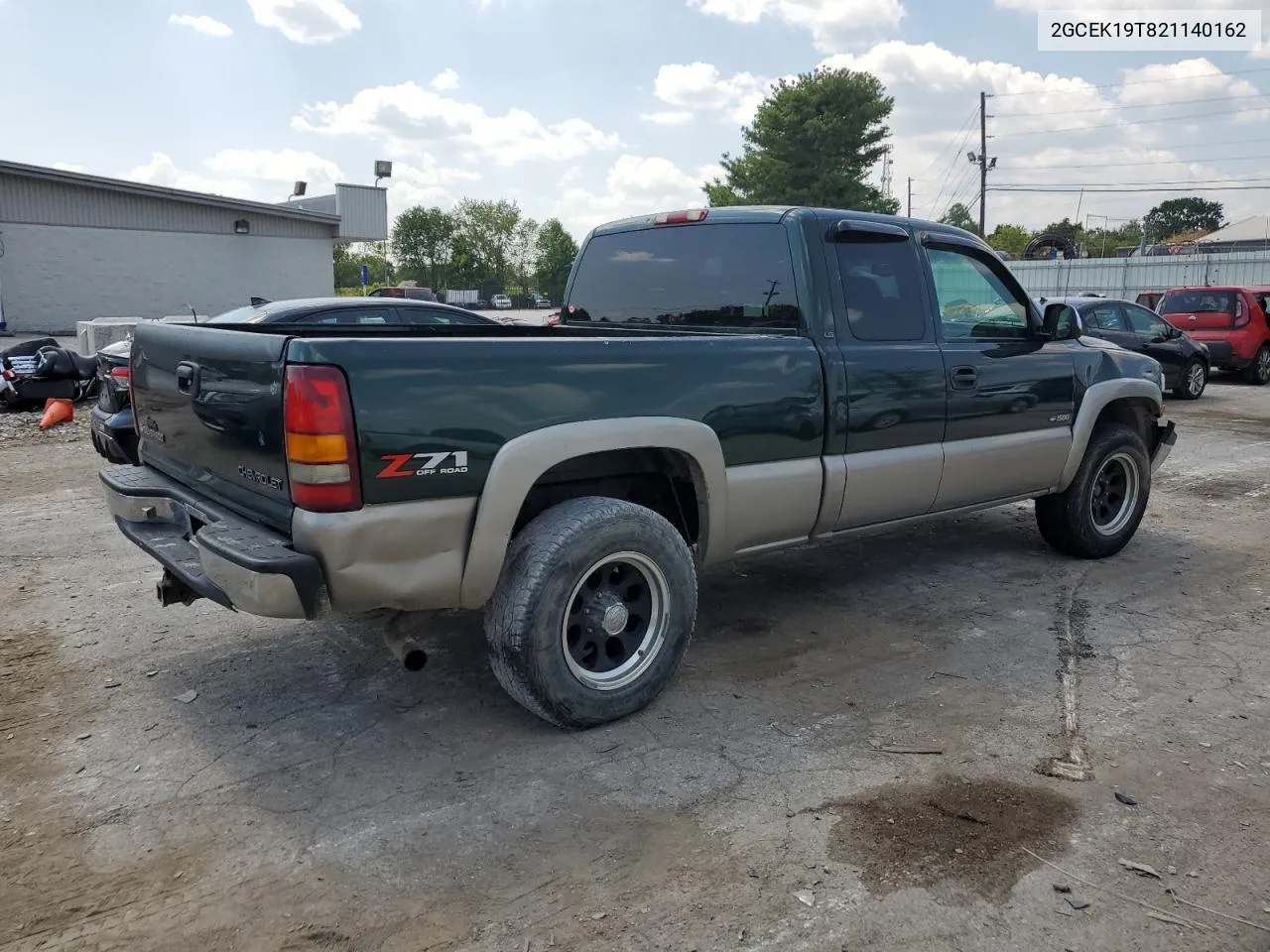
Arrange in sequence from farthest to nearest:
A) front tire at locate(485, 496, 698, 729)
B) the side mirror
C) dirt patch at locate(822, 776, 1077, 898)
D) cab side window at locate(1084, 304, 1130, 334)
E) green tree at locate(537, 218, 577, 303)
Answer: green tree at locate(537, 218, 577, 303) < cab side window at locate(1084, 304, 1130, 334) < the side mirror < front tire at locate(485, 496, 698, 729) < dirt patch at locate(822, 776, 1077, 898)

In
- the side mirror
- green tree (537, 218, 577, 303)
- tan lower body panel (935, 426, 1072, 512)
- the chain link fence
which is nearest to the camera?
tan lower body panel (935, 426, 1072, 512)

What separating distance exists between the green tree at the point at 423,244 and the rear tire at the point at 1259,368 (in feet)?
252

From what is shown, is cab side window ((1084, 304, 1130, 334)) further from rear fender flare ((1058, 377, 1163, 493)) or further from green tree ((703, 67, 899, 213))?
green tree ((703, 67, 899, 213))

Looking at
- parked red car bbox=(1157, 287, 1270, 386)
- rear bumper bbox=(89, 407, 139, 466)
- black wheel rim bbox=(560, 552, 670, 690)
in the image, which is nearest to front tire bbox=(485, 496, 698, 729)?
black wheel rim bbox=(560, 552, 670, 690)

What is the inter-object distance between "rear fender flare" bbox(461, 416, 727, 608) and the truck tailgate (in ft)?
2.08

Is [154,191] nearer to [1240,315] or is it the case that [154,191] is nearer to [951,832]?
[1240,315]

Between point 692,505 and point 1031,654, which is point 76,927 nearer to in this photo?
point 692,505

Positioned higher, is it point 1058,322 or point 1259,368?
point 1058,322

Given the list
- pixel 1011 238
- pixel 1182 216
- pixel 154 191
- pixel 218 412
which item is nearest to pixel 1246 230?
pixel 1011 238

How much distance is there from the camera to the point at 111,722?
367 centimetres

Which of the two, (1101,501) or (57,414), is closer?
(1101,501)

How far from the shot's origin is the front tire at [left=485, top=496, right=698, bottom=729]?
336 centimetres

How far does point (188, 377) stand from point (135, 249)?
27873 mm

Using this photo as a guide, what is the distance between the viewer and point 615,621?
143 inches
